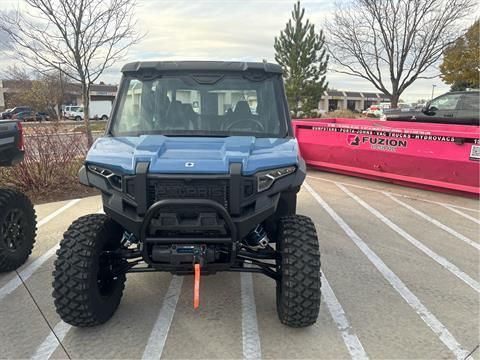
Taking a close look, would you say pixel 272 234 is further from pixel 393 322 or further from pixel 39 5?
pixel 39 5

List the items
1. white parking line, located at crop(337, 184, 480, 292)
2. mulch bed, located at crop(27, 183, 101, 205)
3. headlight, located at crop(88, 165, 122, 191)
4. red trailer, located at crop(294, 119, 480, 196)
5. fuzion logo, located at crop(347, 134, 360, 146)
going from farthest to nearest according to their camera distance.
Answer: fuzion logo, located at crop(347, 134, 360, 146) < mulch bed, located at crop(27, 183, 101, 205) < red trailer, located at crop(294, 119, 480, 196) < white parking line, located at crop(337, 184, 480, 292) < headlight, located at crop(88, 165, 122, 191)

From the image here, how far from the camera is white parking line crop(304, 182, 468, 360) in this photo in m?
3.14

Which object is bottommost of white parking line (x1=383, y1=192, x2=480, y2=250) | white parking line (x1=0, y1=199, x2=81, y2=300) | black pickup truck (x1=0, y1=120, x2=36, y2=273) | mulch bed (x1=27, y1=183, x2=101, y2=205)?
white parking line (x1=0, y1=199, x2=81, y2=300)

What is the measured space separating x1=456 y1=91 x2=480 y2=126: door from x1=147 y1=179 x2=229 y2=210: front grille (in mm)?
11141

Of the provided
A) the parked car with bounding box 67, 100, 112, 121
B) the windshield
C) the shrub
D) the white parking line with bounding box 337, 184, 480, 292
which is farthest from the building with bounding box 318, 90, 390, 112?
the windshield

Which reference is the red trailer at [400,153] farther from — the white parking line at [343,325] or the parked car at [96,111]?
the parked car at [96,111]

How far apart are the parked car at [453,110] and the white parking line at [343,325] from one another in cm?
996

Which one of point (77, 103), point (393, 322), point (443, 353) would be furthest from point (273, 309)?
point (77, 103)

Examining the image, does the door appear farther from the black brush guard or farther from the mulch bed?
the black brush guard

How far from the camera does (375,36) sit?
18656mm

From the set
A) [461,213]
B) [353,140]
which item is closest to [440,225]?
[461,213]

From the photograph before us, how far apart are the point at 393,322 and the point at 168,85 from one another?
286 cm

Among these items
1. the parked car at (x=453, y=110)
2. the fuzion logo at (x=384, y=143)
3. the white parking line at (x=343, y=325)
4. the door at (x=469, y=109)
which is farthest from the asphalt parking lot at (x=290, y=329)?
the parked car at (x=453, y=110)

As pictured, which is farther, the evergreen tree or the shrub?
the evergreen tree
